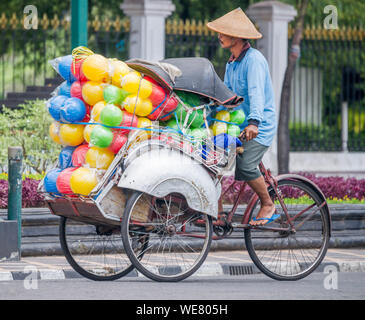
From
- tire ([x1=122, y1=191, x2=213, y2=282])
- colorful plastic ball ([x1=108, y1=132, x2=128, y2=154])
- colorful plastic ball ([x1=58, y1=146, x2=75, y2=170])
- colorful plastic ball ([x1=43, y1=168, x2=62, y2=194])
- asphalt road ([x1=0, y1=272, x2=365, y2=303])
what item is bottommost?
asphalt road ([x1=0, y1=272, x2=365, y2=303])

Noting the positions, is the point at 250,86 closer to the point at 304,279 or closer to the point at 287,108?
the point at 304,279

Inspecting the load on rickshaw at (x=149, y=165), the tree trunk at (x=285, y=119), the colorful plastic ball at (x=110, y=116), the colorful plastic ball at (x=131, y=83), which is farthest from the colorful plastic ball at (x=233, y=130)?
the tree trunk at (x=285, y=119)

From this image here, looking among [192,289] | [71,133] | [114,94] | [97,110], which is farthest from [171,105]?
[192,289]

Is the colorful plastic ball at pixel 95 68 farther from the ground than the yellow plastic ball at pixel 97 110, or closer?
farther from the ground

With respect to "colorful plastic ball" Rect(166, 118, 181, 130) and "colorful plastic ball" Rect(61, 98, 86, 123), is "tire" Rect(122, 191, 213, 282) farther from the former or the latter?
"colorful plastic ball" Rect(61, 98, 86, 123)

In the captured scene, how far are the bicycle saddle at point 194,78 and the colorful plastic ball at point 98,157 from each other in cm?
70

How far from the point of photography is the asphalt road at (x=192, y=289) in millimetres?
6566

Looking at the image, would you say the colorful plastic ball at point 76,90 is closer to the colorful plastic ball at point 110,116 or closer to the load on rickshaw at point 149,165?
the load on rickshaw at point 149,165

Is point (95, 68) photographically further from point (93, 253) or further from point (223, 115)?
point (93, 253)

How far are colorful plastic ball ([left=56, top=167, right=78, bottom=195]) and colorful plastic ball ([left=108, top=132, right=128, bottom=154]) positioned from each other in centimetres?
33

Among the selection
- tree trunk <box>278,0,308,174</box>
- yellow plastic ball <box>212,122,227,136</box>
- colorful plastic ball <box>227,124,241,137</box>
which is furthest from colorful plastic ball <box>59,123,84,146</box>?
tree trunk <box>278,0,308,174</box>

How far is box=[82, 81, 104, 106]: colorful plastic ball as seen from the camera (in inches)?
272
